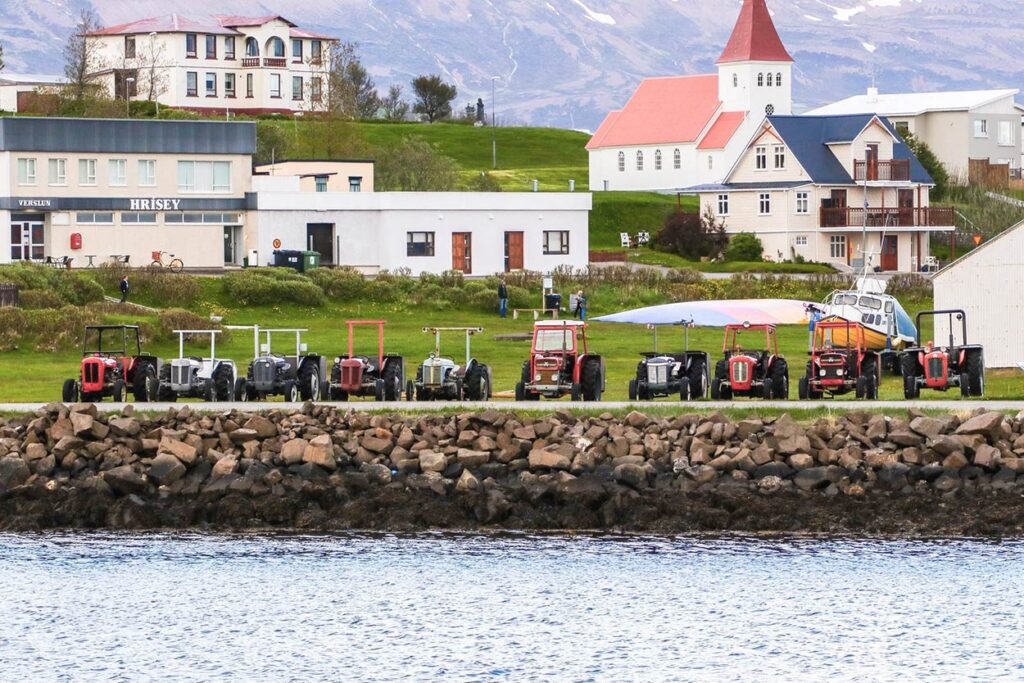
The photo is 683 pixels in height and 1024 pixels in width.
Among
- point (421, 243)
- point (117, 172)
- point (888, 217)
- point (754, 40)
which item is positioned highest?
point (754, 40)

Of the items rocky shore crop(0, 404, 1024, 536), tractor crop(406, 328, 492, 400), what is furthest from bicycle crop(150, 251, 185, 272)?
rocky shore crop(0, 404, 1024, 536)

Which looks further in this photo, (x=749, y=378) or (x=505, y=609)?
(x=749, y=378)

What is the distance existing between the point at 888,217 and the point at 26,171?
42811 mm

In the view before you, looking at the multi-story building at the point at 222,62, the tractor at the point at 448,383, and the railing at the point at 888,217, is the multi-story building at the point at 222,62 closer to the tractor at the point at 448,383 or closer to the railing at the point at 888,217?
the railing at the point at 888,217

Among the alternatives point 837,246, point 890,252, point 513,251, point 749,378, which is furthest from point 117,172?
point 749,378

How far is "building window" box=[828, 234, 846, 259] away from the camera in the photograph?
107 meters

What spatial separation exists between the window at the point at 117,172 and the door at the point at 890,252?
127ft


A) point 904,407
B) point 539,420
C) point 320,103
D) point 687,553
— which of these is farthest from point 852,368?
point 320,103

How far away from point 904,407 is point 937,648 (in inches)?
483

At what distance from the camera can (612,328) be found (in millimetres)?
67750

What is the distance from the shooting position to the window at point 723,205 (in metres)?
111

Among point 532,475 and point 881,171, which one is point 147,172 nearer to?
point 881,171

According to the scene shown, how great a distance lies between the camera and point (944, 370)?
1704 inches

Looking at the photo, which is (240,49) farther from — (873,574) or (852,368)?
(873,574)
